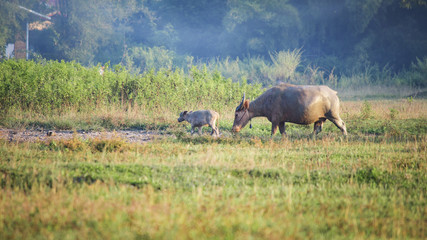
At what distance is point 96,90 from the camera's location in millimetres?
15859

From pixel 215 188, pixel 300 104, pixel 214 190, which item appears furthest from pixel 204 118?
pixel 214 190

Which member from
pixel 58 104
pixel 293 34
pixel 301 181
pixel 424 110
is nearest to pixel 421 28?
pixel 293 34

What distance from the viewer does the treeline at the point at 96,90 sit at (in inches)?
589

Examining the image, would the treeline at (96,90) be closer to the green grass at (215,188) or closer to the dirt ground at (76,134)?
the green grass at (215,188)

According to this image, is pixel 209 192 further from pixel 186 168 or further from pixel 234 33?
pixel 234 33

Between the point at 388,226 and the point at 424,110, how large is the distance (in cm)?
1403

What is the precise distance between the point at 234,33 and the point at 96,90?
32861mm

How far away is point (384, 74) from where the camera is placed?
3653 centimetres

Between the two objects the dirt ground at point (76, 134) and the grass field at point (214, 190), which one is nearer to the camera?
the grass field at point (214, 190)

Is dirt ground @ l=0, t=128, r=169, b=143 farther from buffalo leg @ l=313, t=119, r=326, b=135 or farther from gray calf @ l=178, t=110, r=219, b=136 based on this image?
buffalo leg @ l=313, t=119, r=326, b=135

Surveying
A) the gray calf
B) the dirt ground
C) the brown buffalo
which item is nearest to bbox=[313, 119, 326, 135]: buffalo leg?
the brown buffalo

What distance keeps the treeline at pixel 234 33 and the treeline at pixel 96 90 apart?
60.8 feet

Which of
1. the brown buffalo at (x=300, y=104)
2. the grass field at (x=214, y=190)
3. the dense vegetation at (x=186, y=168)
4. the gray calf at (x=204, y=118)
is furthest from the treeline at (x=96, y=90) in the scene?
the grass field at (x=214, y=190)

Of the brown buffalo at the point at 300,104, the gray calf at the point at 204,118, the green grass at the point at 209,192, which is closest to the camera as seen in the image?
the green grass at the point at 209,192
